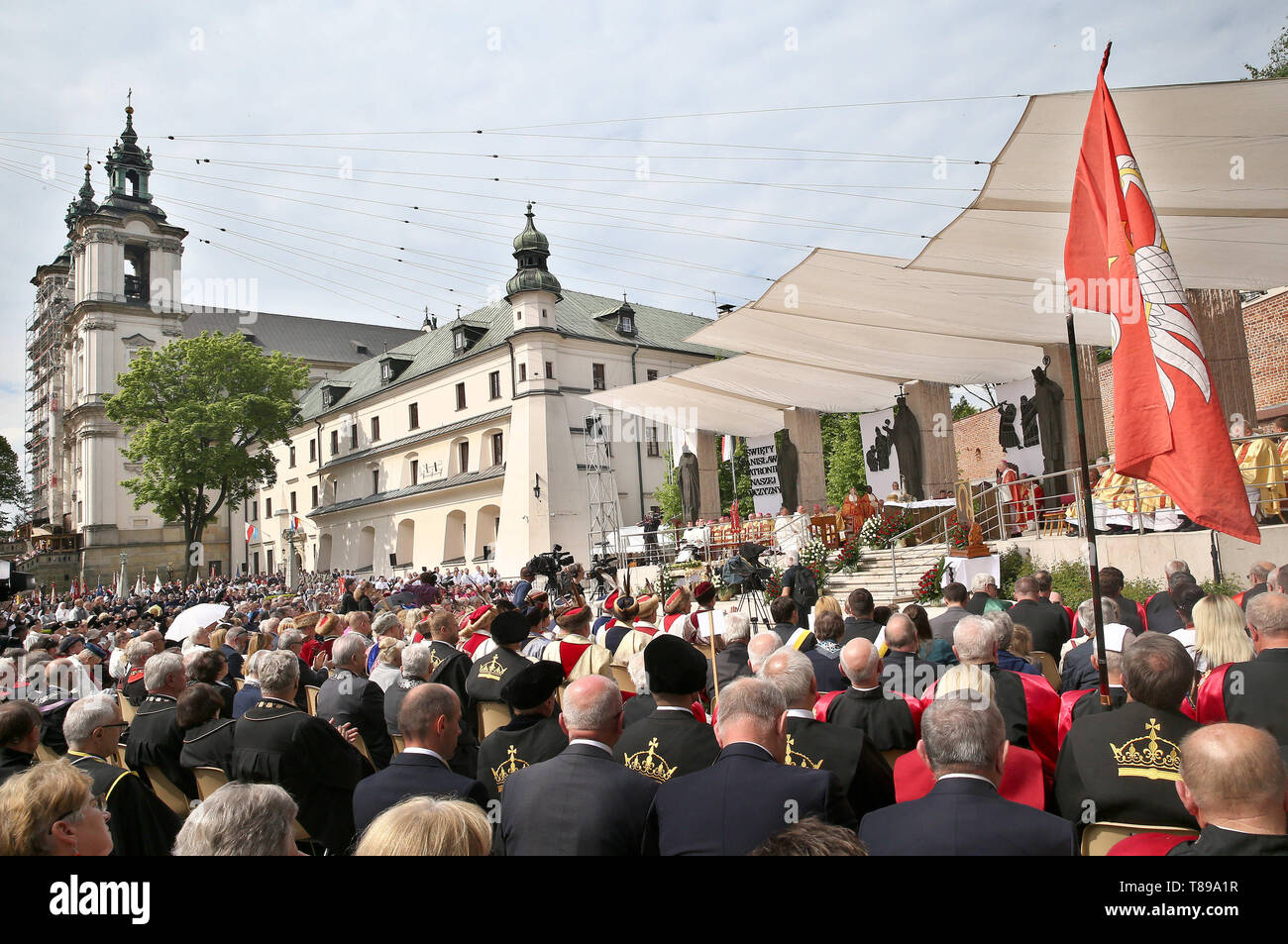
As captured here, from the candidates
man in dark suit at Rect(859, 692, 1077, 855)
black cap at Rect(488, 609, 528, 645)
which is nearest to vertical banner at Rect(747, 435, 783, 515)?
black cap at Rect(488, 609, 528, 645)

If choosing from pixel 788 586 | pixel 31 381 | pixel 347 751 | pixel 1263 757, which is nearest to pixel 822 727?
pixel 1263 757

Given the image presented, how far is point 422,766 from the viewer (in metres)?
3.56

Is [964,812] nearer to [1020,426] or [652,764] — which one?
[652,764]

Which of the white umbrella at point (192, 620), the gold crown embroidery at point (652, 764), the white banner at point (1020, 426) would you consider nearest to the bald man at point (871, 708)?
the gold crown embroidery at point (652, 764)

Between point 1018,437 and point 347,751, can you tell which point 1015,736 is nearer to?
point 347,751

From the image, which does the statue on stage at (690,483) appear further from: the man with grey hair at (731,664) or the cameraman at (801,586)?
the man with grey hair at (731,664)

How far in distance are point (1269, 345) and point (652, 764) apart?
28.3m

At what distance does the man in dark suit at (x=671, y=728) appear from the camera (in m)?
3.61

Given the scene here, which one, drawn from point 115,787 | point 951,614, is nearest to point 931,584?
point 951,614

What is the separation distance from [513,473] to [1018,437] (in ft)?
72.2

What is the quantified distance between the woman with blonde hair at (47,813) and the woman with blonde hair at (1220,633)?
16.0 ft

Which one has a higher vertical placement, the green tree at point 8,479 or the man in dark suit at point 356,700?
the green tree at point 8,479
